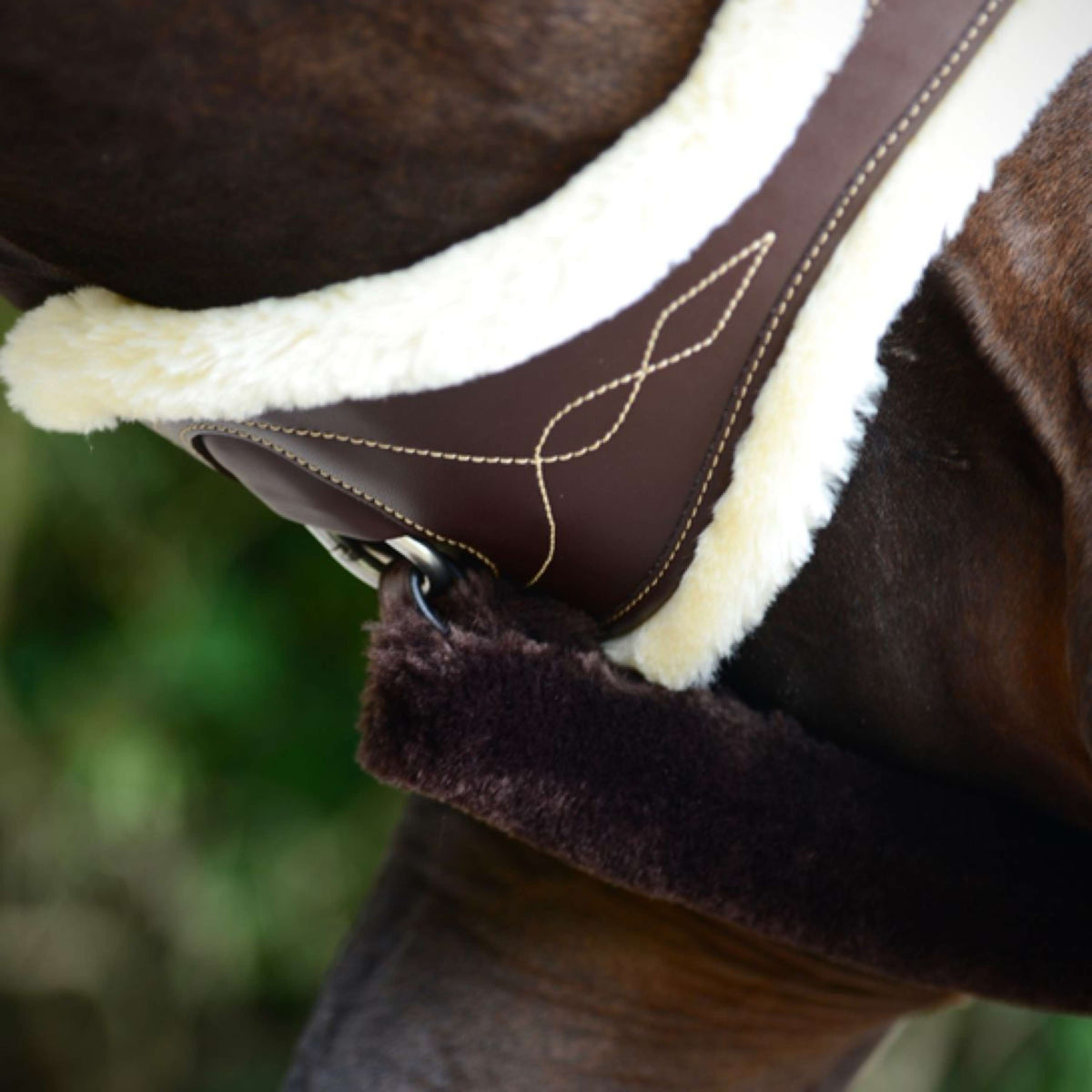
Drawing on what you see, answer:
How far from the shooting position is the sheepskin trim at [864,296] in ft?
1.42

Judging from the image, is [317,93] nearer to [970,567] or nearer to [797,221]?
[797,221]

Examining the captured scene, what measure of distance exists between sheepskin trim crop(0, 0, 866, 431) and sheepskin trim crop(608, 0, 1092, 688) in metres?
0.05

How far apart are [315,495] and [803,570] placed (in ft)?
0.72

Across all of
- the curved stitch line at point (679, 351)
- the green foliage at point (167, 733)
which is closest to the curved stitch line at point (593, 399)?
the curved stitch line at point (679, 351)

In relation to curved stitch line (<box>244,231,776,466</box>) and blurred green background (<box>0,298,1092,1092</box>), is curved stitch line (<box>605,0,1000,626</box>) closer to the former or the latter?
curved stitch line (<box>244,231,776,466</box>)

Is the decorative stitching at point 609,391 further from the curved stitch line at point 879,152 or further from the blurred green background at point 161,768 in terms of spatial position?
the blurred green background at point 161,768

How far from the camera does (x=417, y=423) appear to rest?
1.48 feet

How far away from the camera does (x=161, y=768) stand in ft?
4.00

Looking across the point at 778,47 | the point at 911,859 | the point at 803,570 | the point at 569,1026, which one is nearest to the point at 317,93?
the point at 778,47

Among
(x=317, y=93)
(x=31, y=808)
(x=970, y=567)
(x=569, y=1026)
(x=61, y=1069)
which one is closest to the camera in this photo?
(x=317, y=93)

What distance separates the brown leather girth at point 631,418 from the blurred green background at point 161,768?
722 millimetres

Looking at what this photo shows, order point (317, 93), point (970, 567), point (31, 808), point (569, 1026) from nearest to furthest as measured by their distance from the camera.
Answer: point (317, 93) < point (970, 567) < point (569, 1026) < point (31, 808)

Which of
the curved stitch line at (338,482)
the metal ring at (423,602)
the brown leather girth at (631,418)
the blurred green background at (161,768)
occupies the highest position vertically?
the brown leather girth at (631,418)

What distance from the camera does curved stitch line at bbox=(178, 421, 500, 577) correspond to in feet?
1.54
